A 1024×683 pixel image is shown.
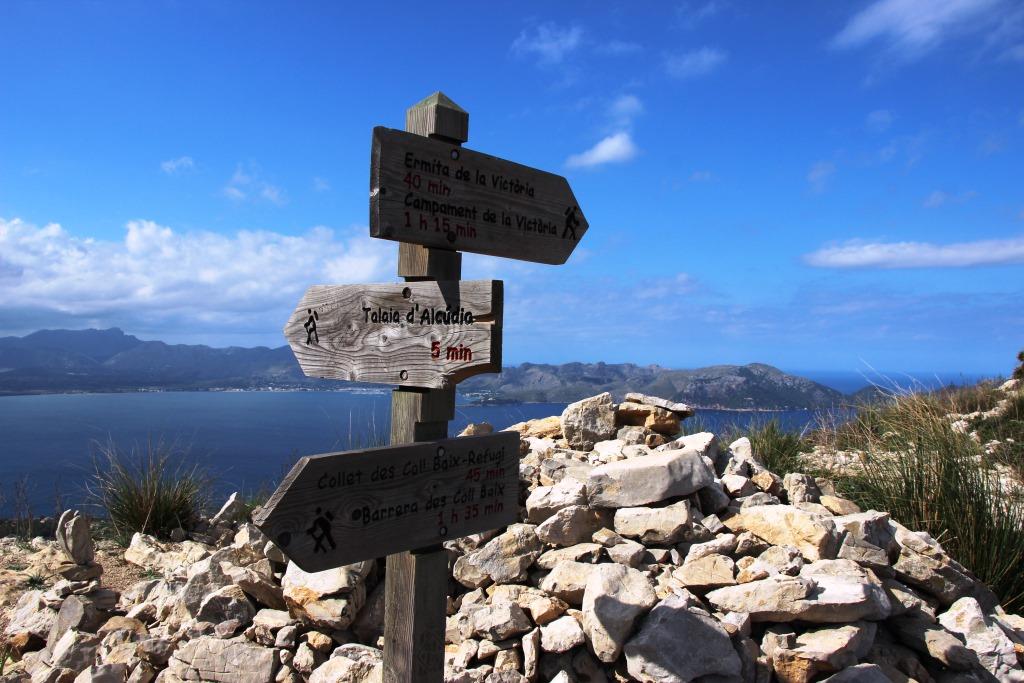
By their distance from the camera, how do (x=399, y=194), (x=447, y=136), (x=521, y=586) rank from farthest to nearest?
1. (x=521, y=586)
2. (x=447, y=136)
3. (x=399, y=194)

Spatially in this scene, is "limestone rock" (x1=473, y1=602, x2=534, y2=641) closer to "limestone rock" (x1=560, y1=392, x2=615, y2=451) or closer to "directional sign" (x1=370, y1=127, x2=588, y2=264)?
"directional sign" (x1=370, y1=127, x2=588, y2=264)

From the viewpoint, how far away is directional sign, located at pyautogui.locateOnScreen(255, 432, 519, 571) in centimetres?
242

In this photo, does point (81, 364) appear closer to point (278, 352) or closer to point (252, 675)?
point (278, 352)

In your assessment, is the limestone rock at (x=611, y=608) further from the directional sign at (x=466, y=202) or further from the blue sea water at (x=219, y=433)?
the blue sea water at (x=219, y=433)

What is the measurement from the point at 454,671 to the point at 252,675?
119 cm

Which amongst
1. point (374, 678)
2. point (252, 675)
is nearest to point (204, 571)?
point (252, 675)

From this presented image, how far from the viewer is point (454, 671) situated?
3639 mm

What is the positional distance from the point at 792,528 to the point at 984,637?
4.16 feet

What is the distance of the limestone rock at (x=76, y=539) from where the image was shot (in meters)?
6.12

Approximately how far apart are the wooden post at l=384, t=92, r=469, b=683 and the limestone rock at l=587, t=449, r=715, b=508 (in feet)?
6.87

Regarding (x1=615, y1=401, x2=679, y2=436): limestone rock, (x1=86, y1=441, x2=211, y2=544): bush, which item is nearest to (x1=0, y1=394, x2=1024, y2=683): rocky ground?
(x1=615, y1=401, x2=679, y2=436): limestone rock

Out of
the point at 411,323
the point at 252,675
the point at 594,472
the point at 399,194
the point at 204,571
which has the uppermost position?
the point at 399,194

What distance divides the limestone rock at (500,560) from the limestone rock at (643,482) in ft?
2.13

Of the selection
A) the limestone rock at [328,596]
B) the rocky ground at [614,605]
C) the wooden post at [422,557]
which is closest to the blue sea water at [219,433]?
the limestone rock at [328,596]
